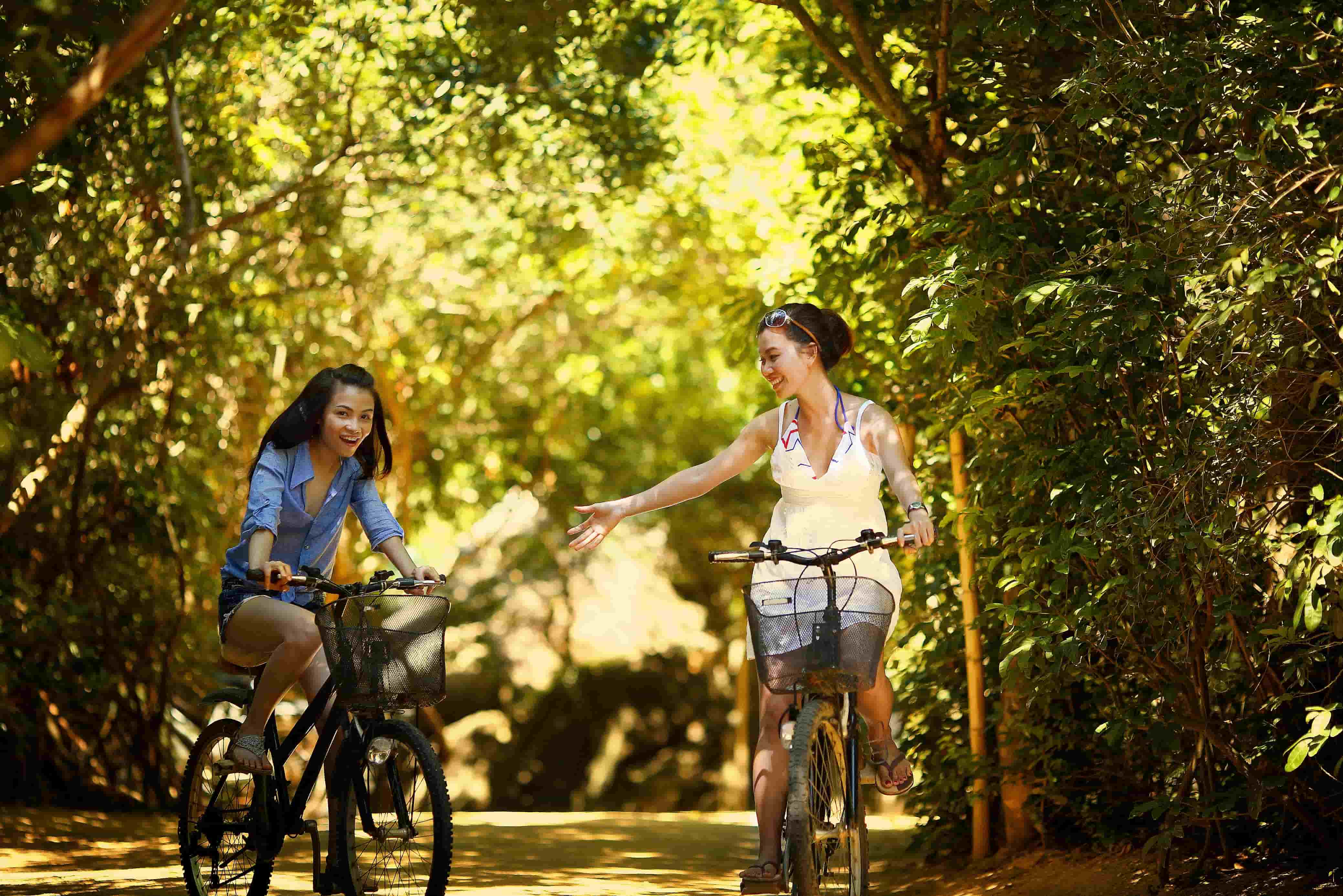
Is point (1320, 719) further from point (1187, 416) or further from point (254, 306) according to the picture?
point (254, 306)

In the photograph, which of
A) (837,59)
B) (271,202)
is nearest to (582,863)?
(837,59)

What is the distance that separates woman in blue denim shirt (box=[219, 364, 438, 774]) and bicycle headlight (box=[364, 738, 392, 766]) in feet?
0.69

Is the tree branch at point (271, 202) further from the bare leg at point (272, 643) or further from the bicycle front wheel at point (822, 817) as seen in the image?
the bicycle front wheel at point (822, 817)

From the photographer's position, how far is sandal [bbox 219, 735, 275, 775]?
5.00 m

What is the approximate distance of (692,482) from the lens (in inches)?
205

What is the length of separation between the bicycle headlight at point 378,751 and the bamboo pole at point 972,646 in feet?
8.19

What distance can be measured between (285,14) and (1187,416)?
20.0ft

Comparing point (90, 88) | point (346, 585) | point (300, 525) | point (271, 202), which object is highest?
point (271, 202)

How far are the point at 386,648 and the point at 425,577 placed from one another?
355 millimetres

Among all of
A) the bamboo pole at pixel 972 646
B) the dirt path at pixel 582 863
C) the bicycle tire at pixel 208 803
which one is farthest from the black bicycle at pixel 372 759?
the bamboo pole at pixel 972 646

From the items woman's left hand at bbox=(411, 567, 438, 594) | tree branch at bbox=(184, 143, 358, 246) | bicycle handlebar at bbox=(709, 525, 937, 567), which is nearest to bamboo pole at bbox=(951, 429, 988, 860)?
bicycle handlebar at bbox=(709, 525, 937, 567)

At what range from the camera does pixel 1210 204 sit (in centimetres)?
462

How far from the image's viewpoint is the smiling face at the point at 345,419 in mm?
5176

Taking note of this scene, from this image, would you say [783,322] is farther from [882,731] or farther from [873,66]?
[873,66]
